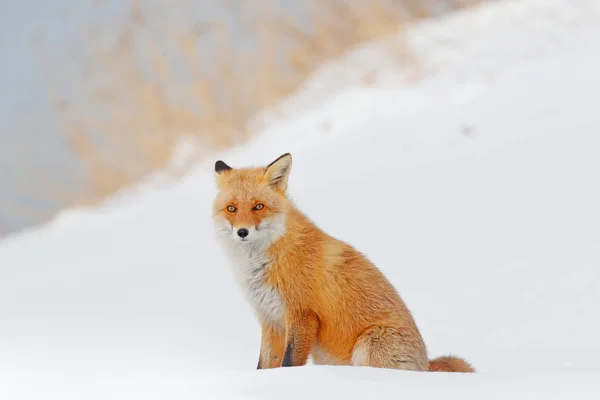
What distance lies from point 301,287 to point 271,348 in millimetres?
372

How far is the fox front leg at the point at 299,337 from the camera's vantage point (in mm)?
3377

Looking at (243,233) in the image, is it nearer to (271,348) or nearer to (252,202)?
(252,202)

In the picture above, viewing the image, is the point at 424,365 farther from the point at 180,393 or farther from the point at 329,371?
the point at 180,393

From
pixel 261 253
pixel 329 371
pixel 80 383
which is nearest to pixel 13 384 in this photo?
pixel 80 383

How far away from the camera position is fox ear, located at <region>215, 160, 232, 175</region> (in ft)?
12.3

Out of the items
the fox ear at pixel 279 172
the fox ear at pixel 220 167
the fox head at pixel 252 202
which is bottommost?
the fox head at pixel 252 202

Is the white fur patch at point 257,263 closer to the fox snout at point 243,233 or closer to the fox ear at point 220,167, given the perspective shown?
the fox snout at point 243,233

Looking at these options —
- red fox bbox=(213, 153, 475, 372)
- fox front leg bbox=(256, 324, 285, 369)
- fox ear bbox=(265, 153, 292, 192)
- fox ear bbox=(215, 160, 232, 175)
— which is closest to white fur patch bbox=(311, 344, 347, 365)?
red fox bbox=(213, 153, 475, 372)

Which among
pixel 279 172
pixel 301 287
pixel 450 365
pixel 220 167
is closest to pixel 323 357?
pixel 301 287

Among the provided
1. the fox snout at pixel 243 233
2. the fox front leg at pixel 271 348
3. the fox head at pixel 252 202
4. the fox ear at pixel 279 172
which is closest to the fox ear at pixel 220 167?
Result: the fox head at pixel 252 202

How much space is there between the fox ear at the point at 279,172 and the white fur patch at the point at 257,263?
18 cm

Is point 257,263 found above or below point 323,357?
above

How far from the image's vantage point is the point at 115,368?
3885 mm

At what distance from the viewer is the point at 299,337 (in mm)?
3408
